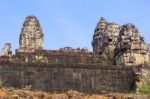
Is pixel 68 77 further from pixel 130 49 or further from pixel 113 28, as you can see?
pixel 113 28

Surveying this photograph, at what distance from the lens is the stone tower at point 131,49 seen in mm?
35162

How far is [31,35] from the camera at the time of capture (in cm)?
4438

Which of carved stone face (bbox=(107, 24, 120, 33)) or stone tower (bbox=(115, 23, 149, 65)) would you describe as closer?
stone tower (bbox=(115, 23, 149, 65))

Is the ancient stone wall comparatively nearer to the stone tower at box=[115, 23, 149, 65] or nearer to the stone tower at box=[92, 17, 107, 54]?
the stone tower at box=[115, 23, 149, 65]

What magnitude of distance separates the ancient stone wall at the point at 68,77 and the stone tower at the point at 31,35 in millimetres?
11556

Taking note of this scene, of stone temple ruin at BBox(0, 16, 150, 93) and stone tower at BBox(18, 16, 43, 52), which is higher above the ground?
stone tower at BBox(18, 16, 43, 52)

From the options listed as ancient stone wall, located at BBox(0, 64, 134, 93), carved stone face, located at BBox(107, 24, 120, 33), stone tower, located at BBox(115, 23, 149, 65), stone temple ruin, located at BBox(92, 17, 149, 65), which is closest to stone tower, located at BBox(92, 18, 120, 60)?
carved stone face, located at BBox(107, 24, 120, 33)

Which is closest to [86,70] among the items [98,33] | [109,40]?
[109,40]

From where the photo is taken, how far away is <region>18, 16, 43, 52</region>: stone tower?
4412 cm

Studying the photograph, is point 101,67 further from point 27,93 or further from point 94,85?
point 27,93

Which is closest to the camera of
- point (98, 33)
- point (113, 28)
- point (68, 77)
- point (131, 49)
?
point (68, 77)

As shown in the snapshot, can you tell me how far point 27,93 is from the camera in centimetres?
2741

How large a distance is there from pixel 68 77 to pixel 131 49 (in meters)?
4.99

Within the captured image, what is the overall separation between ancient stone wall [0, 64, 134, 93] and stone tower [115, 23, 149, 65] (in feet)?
6.20
